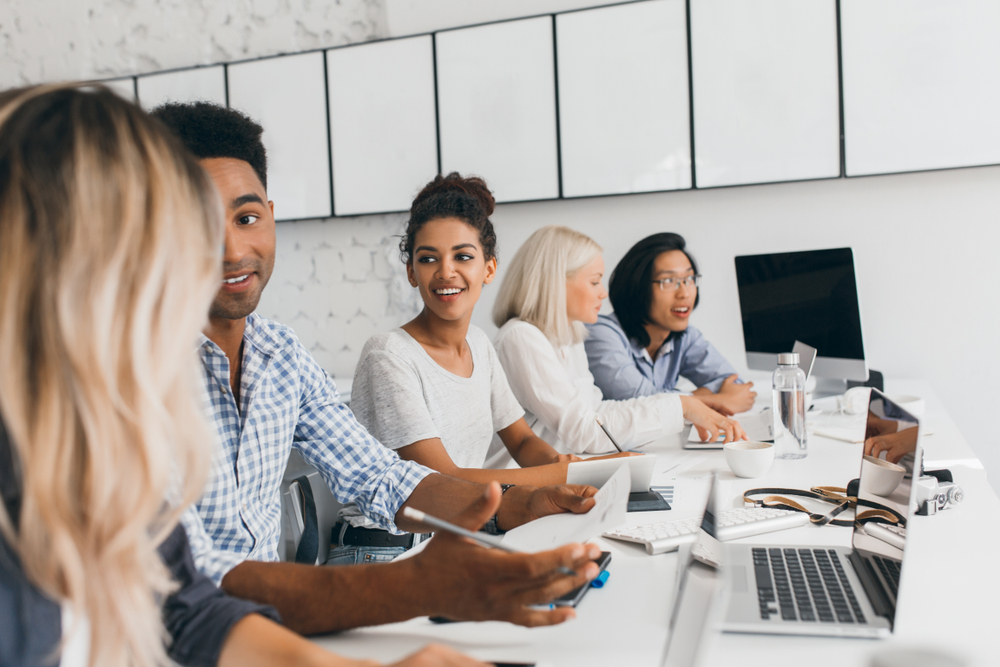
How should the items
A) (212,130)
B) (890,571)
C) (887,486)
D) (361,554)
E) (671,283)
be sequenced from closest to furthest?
(890,571)
(887,486)
(212,130)
(361,554)
(671,283)

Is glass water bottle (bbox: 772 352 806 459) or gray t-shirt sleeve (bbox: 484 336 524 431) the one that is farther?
gray t-shirt sleeve (bbox: 484 336 524 431)

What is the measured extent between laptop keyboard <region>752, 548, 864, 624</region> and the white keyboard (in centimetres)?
9

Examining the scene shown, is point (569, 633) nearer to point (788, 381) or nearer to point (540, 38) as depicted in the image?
point (788, 381)

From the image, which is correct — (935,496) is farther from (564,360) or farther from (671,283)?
(671,283)

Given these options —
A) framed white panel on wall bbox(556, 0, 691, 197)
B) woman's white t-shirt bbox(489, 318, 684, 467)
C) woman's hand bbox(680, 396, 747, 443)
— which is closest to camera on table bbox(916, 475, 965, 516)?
woman's hand bbox(680, 396, 747, 443)

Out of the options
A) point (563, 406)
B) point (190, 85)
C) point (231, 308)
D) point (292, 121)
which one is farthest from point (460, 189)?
point (190, 85)

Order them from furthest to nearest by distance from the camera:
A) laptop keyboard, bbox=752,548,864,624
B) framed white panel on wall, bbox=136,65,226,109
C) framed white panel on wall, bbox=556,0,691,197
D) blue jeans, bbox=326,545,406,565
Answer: framed white panel on wall, bbox=136,65,226,109 < framed white panel on wall, bbox=556,0,691,197 < blue jeans, bbox=326,545,406,565 < laptop keyboard, bbox=752,548,864,624

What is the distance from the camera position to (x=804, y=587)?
822 millimetres

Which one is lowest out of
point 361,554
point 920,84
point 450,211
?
point 361,554

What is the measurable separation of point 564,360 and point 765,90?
1.38 meters

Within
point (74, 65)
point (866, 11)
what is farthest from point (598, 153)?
point (74, 65)

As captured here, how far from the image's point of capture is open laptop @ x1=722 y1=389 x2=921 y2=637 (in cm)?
73

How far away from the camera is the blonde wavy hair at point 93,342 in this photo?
0.46 meters

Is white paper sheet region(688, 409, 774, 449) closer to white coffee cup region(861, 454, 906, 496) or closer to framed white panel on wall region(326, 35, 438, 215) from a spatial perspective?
white coffee cup region(861, 454, 906, 496)
